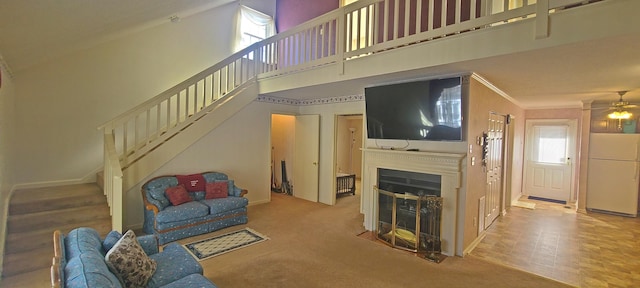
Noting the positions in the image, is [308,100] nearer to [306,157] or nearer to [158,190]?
[306,157]

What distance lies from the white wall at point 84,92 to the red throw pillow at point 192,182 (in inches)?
60.9

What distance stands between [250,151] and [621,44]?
17.2 feet

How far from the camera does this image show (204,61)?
5984mm

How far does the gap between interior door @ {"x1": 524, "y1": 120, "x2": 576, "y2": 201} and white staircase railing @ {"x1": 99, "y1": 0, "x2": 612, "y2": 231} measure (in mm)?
4163

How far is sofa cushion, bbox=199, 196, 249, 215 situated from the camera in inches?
168

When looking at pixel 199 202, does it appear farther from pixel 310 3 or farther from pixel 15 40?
pixel 310 3

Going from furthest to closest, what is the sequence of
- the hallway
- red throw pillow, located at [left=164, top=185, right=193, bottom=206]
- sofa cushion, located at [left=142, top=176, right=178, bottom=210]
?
red throw pillow, located at [left=164, top=185, right=193, bottom=206], sofa cushion, located at [left=142, top=176, right=178, bottom=210], the hallway

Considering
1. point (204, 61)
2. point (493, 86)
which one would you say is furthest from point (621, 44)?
point (204, 61)

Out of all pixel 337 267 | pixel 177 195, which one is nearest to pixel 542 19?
pixel 337 267

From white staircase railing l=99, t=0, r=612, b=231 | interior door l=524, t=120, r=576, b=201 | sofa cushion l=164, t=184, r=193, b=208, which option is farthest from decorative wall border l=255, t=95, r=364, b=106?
interior door l=524, t=120, r=576, b=201

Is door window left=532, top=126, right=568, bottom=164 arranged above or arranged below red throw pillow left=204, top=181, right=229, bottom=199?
above

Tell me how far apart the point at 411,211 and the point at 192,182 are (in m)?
3.44

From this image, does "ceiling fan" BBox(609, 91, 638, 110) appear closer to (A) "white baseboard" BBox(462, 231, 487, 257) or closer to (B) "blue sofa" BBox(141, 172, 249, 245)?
(A) "white baseboard" BBox(462, 231, 487, 257)

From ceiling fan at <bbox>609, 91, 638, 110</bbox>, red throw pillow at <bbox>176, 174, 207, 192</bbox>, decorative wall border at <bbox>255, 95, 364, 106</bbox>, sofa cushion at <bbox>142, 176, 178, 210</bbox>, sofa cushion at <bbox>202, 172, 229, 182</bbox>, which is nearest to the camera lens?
sofa cushion at <bbox>142, 176, 178, 210</bbox>
